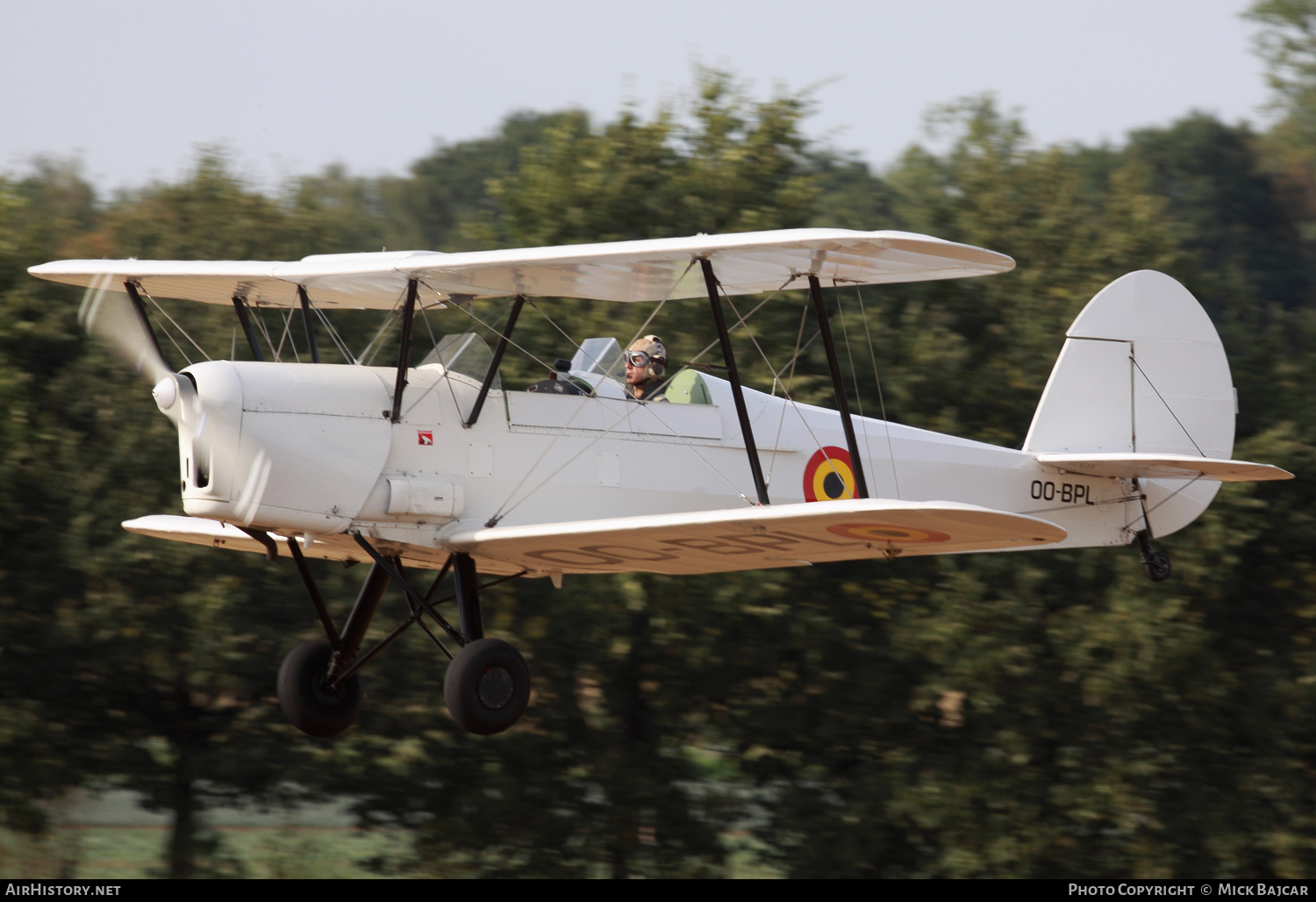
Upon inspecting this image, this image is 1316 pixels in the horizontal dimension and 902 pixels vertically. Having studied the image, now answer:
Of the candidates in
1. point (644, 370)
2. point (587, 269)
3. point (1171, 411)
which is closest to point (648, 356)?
point (644, 370)

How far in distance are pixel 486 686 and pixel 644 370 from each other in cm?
202

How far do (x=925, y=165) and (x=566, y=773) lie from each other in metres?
17.2

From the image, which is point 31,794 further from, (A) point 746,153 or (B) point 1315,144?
(B) point 1315,144

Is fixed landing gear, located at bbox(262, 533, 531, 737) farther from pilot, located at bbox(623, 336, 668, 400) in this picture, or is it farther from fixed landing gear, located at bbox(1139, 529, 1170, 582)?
fixed landing gear, located at bbox(1139, 529, 1170, 582)

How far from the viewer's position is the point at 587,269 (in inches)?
301

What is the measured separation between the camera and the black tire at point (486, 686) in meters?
7.07

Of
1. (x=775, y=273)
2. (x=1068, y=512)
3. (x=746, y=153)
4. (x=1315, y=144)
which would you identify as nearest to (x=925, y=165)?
(x=1315, y=144)

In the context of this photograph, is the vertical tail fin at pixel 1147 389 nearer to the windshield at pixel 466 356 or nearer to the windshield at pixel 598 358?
the windshield at pixel 598 358

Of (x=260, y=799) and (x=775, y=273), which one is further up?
(x=775, y=273)

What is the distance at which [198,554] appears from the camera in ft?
48.6

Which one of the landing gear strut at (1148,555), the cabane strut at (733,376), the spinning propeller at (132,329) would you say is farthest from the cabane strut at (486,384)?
the landing gear strut at (1148,555)

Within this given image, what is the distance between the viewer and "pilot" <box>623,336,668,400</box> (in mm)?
8078

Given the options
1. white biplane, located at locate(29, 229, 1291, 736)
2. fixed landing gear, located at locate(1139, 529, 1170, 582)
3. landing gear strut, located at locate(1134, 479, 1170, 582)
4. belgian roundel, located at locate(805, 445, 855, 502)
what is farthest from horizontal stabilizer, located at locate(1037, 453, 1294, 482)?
belgian roundel, located at locate(805, 445, 855, 502)
